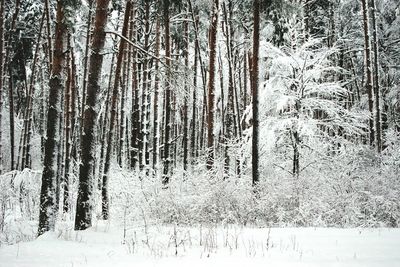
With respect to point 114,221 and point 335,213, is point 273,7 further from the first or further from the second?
point 114,221

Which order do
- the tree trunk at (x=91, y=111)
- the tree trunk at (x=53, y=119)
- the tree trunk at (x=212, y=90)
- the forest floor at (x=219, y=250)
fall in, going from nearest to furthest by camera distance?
the forest floor at (x=219, y=250) → the tree trunk at (x=53, y=119) → the tree trunk at (x=91, y=111) → the tree trunk at (x=212, y=90)

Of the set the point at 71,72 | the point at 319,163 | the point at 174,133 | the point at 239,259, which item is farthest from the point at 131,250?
the point at 174,133

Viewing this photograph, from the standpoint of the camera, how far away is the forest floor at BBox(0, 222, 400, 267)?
4426 mm

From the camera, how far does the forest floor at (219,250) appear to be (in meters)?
4.43

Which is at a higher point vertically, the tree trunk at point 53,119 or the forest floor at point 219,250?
the tree trunk at point 53,119

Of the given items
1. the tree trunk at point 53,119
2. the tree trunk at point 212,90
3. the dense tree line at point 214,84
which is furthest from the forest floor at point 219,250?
the tree trunk at point 212,90

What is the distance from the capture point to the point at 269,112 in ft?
38.5

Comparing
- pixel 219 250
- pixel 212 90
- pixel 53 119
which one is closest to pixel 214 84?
pixel 212 90

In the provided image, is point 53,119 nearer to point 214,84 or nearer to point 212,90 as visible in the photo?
point 212,90

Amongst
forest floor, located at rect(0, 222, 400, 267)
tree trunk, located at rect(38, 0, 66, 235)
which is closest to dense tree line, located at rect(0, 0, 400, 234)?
tree trunk, located at rect(38, 0, 66, 235)

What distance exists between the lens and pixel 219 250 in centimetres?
511

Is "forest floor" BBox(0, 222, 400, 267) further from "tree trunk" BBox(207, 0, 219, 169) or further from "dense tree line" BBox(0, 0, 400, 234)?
"tree trunk" BBox(207, 0, 219, 169)

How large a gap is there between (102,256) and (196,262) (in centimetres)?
140

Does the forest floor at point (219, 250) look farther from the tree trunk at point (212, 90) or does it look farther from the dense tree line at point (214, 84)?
the tree trunk at point (212, 90)
